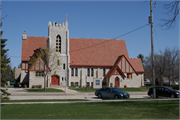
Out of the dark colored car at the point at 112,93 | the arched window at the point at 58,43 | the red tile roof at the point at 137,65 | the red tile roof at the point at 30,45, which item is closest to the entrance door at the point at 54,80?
the arched window at the point at 58,43

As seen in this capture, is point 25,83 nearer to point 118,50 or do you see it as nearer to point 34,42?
point 34,42

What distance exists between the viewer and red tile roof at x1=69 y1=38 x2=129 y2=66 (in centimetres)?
5175

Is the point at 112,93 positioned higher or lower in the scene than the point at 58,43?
lower

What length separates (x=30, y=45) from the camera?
50844 mm

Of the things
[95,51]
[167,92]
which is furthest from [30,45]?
[167,92]

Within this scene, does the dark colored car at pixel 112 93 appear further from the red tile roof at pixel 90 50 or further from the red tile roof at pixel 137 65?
the red tile roof at pixel 137 65

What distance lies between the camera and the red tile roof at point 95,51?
51750mm

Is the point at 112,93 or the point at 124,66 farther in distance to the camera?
the point at 124,66

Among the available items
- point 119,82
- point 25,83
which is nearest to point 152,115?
point 119,82

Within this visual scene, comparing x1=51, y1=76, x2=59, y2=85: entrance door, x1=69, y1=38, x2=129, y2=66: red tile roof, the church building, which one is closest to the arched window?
the church building

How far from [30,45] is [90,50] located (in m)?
15.3

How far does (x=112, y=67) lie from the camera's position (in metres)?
51.7

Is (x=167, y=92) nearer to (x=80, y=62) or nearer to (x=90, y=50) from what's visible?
(x=80, y=62)

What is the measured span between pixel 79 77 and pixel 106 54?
954cm
